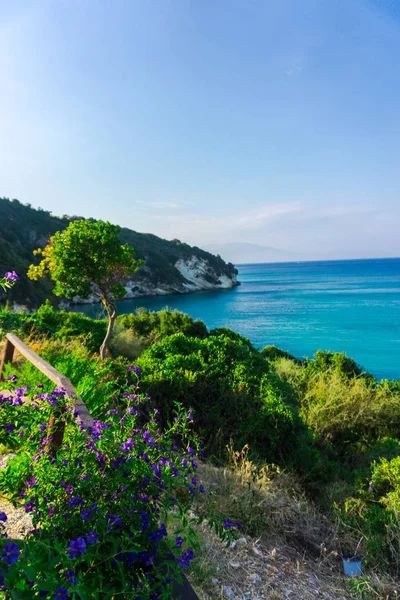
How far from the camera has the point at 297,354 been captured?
2488 cm

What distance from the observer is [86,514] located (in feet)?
5.17

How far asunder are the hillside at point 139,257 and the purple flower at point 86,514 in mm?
33192

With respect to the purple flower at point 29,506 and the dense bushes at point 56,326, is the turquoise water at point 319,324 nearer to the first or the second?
the dense bushes at point 56,326

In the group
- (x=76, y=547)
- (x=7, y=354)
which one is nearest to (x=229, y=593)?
(x=76, y=547)

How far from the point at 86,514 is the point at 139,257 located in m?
68.1

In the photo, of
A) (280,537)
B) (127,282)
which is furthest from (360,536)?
(127,282)

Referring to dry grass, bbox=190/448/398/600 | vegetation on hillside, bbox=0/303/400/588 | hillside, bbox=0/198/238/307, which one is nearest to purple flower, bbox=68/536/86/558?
dry grass, bbox=190/448/398/600

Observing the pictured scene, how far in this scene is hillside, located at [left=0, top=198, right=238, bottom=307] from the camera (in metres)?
35.9

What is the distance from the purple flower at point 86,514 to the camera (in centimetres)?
156

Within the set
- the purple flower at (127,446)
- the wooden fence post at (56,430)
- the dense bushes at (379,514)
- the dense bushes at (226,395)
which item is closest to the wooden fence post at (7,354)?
the dense bushes at (226,395)

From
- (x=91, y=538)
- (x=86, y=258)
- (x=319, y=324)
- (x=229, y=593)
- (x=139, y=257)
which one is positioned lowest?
(x=319, y=324)

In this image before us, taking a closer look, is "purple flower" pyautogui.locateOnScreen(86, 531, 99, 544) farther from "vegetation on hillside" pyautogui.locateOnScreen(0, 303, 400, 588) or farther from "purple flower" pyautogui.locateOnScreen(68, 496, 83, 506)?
"vegetation on hillside" pyautogui.locateOnScreen(0, 303, 400, 588)

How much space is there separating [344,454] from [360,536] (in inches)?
141

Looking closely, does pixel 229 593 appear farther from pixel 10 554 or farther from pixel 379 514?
pixel 379 514
